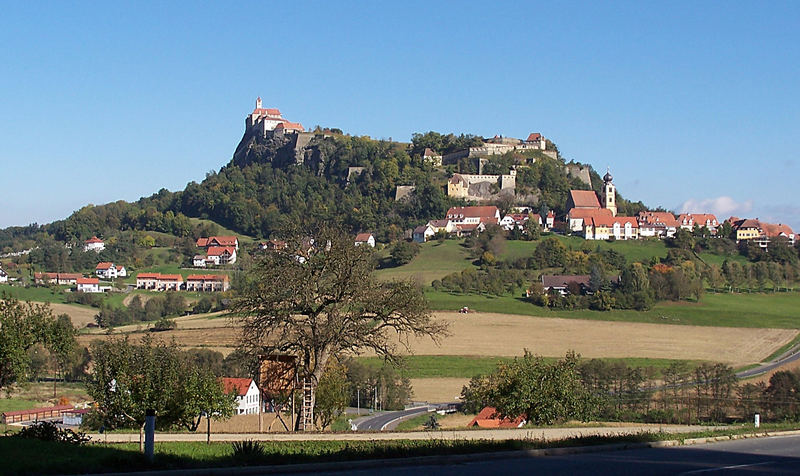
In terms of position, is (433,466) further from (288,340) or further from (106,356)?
(288,340)

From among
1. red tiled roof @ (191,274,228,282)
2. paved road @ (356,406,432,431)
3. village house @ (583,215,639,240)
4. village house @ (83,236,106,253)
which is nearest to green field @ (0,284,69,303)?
red tiled roof @ (191,274,228,282)

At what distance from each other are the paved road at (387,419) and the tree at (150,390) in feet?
58.3

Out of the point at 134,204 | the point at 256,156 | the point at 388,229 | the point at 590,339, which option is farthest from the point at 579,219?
the point at 134,204

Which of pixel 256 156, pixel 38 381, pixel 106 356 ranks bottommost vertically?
pixel 38 381

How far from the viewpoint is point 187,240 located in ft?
483

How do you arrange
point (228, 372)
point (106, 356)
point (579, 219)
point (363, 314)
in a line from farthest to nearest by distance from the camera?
point (579, 219) → point (228, 372) → point (363, 314) → point (106, 356)

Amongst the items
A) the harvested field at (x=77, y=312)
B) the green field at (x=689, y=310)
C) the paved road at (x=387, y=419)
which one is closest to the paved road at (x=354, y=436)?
the paved road at (x=387, y=419)

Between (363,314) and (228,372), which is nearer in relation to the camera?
(363,314)

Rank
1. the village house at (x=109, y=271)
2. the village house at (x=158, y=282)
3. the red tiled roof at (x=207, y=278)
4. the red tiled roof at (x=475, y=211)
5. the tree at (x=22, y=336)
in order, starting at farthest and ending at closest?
the red tiled roof at (x=475, y=211) < the village house at (x=109, y=271) < the red tiled roof at (x=207, y=278) < the village house at (x=158, y=282) < the tree at (x=22, y=336)

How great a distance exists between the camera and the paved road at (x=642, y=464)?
40.9ft

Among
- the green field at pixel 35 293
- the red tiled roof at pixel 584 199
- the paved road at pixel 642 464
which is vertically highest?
the red tiled roof at pixel 584 199

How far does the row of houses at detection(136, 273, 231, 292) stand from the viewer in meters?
114

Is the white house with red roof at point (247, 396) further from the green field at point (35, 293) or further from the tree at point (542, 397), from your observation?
the green field at point (35, 293)

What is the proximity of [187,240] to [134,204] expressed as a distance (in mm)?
42694
